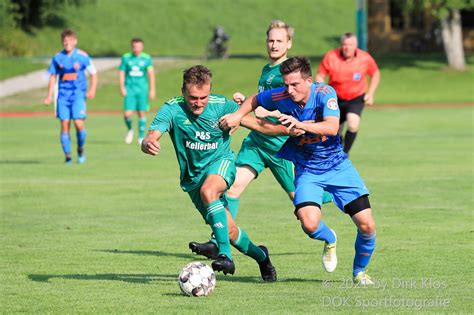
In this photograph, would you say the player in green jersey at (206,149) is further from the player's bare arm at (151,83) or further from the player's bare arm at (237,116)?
the player's bare arm at (151,83)

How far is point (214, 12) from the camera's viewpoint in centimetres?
7700

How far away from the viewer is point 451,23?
48469 millimetres

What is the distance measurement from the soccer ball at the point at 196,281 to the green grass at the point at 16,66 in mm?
41932

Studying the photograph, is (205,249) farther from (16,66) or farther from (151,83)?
(16,66)

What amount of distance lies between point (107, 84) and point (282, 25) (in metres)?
37.6

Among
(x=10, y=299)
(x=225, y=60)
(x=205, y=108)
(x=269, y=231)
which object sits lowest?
(x=225, y=60)

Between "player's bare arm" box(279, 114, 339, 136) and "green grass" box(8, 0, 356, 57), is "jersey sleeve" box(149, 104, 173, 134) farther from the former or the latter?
"green grass" box(8, 0, 356, 57)

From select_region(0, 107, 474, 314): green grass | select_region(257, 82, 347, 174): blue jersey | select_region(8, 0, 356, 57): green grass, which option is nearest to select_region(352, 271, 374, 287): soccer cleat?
select_region(0, 107, 474, 314): green grass

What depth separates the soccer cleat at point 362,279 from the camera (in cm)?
862

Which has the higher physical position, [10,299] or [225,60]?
[10,299]

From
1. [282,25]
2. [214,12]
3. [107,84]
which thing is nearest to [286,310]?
[282,25]

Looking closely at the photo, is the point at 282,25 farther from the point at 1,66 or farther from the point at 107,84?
the point at 1,66

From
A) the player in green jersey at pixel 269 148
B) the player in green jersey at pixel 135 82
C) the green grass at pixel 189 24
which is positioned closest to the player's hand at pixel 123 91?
the player in green jersey at pixel 135 82

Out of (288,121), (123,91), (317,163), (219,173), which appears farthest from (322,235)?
(123,91)
